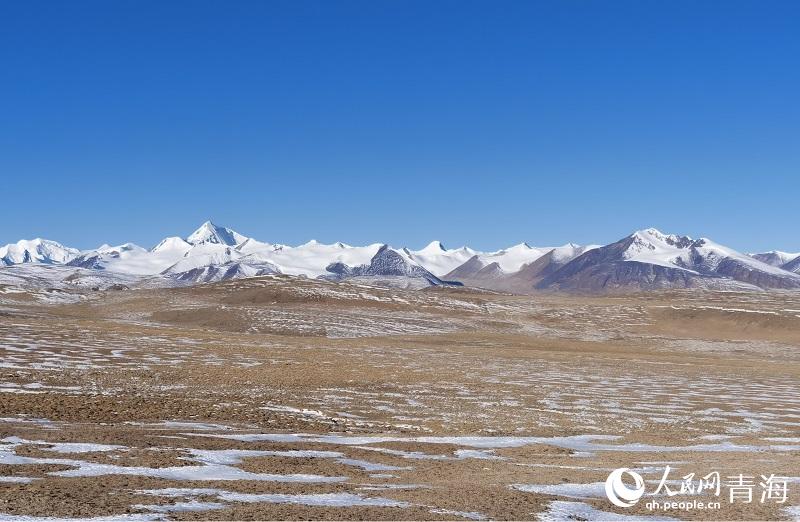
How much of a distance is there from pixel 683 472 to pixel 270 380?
26.8 metres

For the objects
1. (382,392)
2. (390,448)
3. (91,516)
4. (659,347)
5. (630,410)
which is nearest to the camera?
(91,516)

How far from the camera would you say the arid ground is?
52.3 feet

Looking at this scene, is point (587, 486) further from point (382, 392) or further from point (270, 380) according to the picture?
point (270, 380)

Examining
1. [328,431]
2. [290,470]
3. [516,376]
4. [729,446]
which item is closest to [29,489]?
[290,470]

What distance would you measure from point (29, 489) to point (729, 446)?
22.9m

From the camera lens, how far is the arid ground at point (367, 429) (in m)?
15.9

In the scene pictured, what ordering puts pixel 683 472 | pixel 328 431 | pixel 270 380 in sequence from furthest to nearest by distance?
pixel 270 380
pixel 328 431
pixel 683 472

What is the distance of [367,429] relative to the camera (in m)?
27.2

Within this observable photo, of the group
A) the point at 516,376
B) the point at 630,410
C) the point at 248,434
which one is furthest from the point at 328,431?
the point at 516,376

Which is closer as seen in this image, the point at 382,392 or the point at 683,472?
the point at 683,472

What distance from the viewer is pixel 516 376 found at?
52.5 meters

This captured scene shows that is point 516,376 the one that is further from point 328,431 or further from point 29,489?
point 29,489

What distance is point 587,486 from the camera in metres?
18.5

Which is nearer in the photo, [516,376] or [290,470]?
[290,470]
